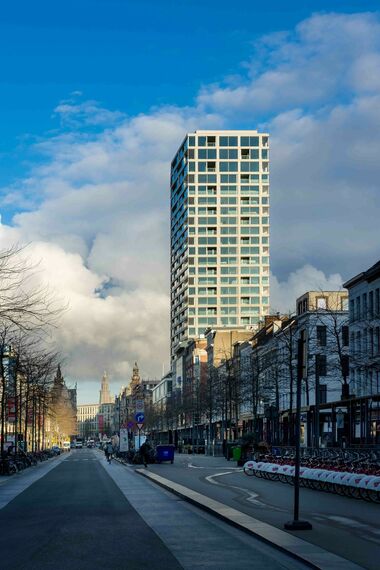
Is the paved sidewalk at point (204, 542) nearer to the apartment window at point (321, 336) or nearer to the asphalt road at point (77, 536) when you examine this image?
the asphalt road at point (77, 536)

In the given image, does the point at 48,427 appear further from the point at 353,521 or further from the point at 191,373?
the point at 353,521

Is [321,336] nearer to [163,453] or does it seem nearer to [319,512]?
[163,453]

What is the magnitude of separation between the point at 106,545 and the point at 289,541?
3382 millimetres

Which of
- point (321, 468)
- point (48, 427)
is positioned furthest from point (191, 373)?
point (321, 468)

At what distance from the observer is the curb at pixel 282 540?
13.5 metres

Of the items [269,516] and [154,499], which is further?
[154,499]

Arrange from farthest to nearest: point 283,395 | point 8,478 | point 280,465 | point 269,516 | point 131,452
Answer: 1. point 283,395
2. point 131,452
3. point 8,478
4. point 280,465
5. point 269,516

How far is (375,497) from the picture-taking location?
92.7 ft

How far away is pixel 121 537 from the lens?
17938 mm

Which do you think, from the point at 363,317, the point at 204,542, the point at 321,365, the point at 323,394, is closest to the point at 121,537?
the point at 204,542

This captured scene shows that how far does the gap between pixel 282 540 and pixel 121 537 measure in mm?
3407

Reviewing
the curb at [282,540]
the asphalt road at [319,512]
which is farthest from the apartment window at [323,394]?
the curb at [282,540]

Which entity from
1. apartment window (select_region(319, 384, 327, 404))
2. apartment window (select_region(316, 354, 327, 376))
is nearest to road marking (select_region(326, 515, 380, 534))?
apartment window (select_region(316, 354, 327, 376))

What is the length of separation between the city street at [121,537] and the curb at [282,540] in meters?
0.20
